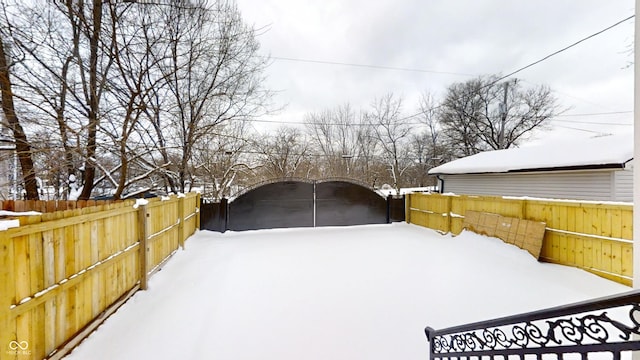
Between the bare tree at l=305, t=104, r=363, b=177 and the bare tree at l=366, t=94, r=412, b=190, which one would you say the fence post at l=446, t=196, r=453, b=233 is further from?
the bare tree at l=305, t=104, r=363, b=177

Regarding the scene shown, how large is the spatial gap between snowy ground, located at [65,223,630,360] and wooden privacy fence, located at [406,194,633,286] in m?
0.24

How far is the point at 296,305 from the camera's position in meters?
3.55

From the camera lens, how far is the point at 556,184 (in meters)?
7.80

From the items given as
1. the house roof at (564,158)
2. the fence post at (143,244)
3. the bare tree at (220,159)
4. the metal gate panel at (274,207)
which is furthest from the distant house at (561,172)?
the fence post at (143,244)

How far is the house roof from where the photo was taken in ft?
21.1

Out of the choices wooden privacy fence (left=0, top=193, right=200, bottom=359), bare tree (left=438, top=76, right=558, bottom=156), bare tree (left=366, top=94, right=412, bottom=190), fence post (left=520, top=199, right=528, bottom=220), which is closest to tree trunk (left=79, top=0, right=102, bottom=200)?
wooden privacy fence (left=0, top=193, right=200, bottom=359)

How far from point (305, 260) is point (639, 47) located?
5.17m

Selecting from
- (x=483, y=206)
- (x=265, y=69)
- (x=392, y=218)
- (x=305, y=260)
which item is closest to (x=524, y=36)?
(x=483, y=206)

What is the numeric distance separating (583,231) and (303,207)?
6.62 m

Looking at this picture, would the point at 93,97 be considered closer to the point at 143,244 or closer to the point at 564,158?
the point at 143,244

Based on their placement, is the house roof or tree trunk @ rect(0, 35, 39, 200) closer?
tree trunk @ rect(0, 35, 39, 200)

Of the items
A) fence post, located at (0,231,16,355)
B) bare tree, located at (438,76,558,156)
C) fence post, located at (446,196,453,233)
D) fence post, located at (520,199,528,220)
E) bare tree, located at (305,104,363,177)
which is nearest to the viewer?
fence post, located at (0,231,16,355)

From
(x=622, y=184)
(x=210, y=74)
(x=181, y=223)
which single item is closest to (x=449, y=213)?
(x=622, y=184)
